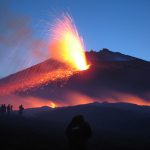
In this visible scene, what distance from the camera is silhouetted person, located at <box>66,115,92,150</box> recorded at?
13828 mm

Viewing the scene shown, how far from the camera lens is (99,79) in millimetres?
153125

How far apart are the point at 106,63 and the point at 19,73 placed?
42.1m

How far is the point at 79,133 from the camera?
13.8m

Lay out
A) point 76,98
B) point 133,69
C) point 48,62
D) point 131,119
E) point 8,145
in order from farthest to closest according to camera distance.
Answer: point 48,62 < point 133,69 < point 76,98 < point 131,119 < point 8,145

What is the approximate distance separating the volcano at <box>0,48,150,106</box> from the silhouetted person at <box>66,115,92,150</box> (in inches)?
4225

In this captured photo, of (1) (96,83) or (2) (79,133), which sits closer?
(2) (79,133)

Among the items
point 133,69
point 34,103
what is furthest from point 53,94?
point 133,69

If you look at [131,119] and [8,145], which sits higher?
[131,119]

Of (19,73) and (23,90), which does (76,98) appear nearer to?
(23,90)

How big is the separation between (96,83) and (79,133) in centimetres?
13620

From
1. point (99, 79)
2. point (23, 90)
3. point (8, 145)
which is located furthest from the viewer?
point (99, 79)

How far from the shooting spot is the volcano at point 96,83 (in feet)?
424

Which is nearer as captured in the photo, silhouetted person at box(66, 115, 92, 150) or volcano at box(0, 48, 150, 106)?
silhouetted person at box(66, 115, 92, 150)

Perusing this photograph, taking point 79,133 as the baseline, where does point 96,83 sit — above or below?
above
